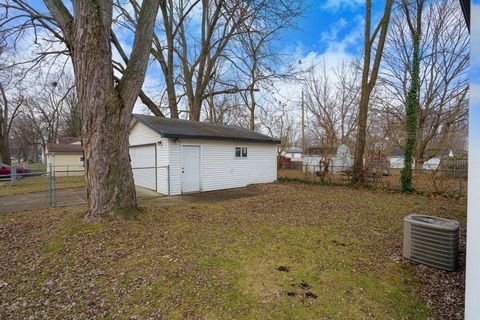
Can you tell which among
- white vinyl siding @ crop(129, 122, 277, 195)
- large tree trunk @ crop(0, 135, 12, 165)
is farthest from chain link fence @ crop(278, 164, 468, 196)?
large tree trunk @ crop(0, 135, 12, 165)

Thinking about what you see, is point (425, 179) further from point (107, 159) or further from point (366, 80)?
point (107, 159)

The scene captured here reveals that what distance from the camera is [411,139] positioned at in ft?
33.8

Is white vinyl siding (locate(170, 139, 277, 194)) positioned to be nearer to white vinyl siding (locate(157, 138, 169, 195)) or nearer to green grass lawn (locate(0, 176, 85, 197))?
white vinyl siding (locate(157, 138, 169, 195))

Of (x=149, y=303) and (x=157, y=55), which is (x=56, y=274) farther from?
(x=157, y=55)

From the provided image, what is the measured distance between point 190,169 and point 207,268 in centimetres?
708

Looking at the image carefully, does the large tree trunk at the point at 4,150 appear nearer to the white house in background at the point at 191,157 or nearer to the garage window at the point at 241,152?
the white house in background at the point at 191,157

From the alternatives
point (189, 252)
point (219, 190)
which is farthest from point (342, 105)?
point (189, 252)

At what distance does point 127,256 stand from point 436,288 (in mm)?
4553

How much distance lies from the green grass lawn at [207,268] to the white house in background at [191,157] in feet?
12.4

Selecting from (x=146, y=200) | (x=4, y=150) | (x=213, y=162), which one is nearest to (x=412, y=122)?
(x=213, y=162)

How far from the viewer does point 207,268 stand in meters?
3.56

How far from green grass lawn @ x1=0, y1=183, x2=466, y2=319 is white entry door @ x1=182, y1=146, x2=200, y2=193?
3.89m

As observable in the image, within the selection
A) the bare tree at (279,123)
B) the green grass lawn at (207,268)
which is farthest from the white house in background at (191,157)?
the bare tree at (279,123)

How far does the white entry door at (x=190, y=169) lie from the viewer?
10102 millimetres
